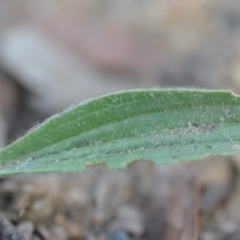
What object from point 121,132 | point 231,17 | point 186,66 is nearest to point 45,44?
point 186,66

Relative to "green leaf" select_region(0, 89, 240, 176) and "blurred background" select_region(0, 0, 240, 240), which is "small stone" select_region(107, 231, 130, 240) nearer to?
"blurred background" select_region(0, 0, 240, 240)

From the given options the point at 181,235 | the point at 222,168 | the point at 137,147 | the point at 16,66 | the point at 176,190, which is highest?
the point at 16,66

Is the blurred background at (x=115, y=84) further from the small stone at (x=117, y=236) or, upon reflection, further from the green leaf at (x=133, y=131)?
the green leaf at (x=133, y=131)

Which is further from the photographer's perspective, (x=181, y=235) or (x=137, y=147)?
(x=181, y=235)

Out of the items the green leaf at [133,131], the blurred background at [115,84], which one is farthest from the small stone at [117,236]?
the green leaf at [133,131]

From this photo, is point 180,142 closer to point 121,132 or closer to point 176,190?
point 121,132

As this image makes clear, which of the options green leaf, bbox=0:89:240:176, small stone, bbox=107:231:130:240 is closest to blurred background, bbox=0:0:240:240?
small stone, bbox=107:231:130:240

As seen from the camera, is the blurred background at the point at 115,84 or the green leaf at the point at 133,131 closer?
the green leaf at the point at 133,131

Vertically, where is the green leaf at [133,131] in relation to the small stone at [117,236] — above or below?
above
